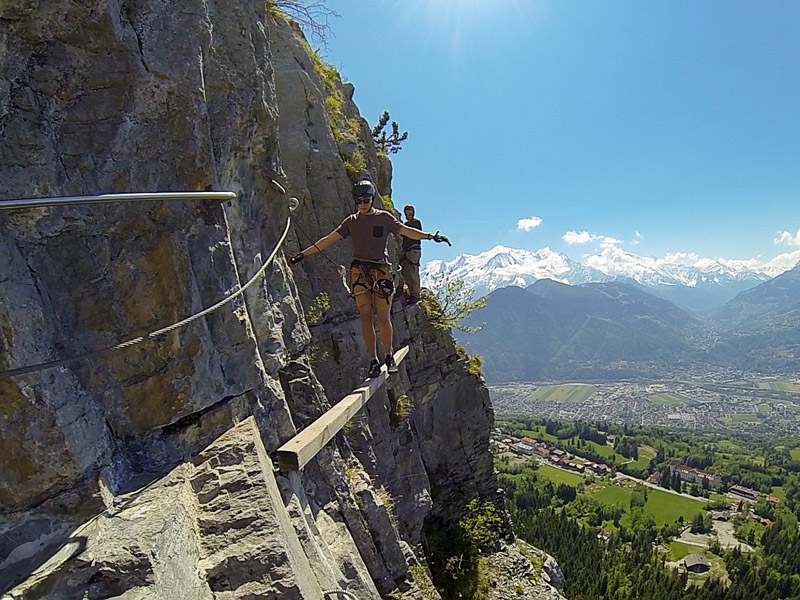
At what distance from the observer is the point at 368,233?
743 centimetres

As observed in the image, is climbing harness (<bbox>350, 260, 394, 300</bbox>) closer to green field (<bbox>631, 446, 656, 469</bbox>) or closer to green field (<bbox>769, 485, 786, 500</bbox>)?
green field (<bbox>769, 485, 786, 500</bbox>)

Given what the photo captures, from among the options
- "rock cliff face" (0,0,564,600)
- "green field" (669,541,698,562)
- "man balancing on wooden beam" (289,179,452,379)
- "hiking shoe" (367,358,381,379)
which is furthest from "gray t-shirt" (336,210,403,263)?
"green field" (669,541,698,562)

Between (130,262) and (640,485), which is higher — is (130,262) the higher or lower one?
the higher one

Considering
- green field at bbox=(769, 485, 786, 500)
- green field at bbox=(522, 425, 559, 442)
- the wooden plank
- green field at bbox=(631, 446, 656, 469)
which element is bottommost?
green field at bbox=(769, 485, 786, 500)

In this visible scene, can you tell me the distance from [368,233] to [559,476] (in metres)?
137

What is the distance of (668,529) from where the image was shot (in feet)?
314

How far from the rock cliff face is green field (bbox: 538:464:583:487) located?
129 meters

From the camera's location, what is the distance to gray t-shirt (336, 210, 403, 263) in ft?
24.4

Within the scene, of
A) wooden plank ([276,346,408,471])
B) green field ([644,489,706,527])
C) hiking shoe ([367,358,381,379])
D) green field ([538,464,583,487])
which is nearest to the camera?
wooden plank ([276,346,408,471])

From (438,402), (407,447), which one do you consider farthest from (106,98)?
(438,402)

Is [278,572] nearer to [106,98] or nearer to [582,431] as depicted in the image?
[106,98]

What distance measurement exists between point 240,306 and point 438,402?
49.6ft

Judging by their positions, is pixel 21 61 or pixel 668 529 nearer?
pixel 21 61

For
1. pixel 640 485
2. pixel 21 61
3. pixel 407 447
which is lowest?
pixel 640 485
